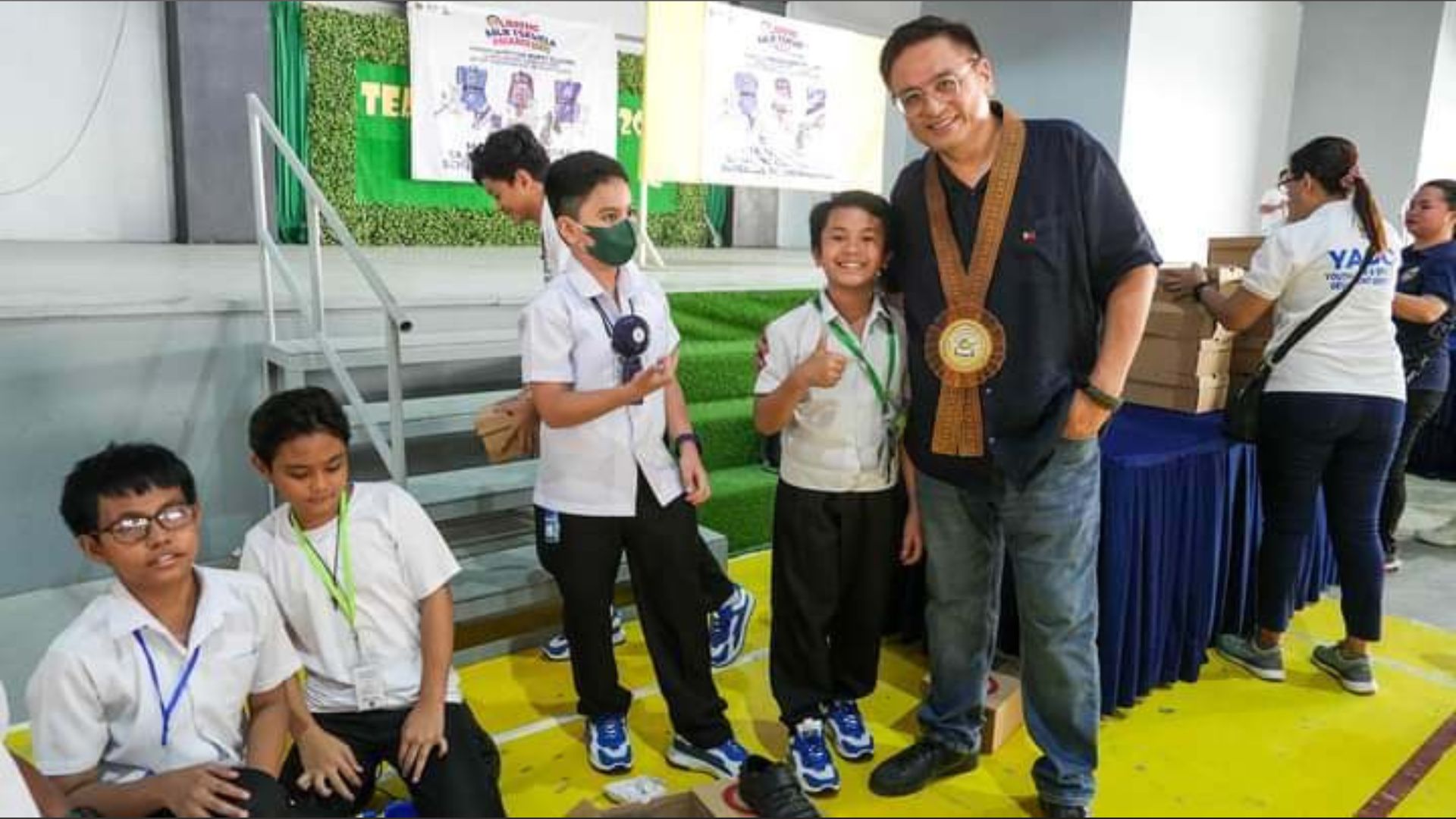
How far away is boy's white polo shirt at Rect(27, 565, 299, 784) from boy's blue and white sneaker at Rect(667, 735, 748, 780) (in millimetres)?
905

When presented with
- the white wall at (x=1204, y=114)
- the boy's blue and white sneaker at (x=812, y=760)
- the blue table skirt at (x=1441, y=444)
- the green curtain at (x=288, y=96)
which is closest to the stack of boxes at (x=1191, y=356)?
the boy's blue and white sneaker at (x=812, y=760)

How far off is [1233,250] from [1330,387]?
2.98 ft

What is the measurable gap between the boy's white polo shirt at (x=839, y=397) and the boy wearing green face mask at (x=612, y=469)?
236 millimetres

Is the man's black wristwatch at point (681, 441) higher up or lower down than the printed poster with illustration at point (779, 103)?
lower down

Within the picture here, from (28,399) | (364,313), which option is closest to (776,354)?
(364,313)

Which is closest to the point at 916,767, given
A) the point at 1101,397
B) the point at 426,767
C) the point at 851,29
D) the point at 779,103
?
the point at 1101,397

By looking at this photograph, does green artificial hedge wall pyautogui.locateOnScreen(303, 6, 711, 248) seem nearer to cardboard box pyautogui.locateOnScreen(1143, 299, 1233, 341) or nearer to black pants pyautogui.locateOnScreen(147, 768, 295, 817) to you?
cardboard box pyautogui.locateOnScreen(1143, 299, 1233, 341)

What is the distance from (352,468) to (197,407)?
531 mm

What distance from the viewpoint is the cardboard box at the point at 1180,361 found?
2773 millimetres

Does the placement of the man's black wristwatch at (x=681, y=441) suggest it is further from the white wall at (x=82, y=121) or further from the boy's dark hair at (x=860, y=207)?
the white wall at (x=82, y=121)

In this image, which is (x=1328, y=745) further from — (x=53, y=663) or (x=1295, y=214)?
(x=53, y=663)

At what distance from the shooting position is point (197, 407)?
317 centimetres

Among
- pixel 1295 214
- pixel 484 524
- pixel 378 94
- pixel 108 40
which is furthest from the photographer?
pixel 378 94

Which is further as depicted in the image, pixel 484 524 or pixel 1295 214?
pixel 484 524
